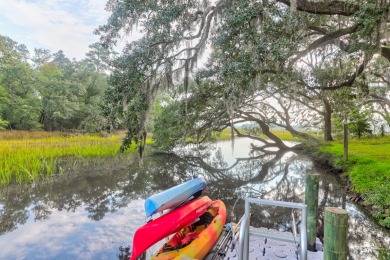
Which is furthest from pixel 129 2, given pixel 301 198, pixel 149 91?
pixel 301 198

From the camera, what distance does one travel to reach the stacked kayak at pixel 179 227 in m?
3.68

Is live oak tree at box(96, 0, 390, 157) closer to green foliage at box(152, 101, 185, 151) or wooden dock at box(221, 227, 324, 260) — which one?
wooden dock at box(221, 227, 324, 260)

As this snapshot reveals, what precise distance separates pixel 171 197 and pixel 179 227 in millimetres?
519

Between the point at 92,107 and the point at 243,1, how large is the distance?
2496cm

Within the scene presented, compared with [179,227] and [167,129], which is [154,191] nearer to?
[179,227]

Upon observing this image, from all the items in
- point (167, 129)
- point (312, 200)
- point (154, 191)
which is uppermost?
point (167, 129)

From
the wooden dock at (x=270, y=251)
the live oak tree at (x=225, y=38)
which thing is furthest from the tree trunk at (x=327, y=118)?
the wooden dock at (x=270, y=251)

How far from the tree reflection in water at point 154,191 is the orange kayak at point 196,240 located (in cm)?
112

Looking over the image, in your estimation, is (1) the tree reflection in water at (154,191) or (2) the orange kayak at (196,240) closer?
(2) the orange kayak at (196,240)

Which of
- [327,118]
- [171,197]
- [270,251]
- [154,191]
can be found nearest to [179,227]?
[171,197]

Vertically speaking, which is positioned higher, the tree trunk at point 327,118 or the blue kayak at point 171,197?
the tree trunk at point 327,118

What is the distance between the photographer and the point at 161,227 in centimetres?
377

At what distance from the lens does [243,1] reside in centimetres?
552

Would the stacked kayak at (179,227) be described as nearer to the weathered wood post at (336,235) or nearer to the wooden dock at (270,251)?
the wooden dock at (270,251)
